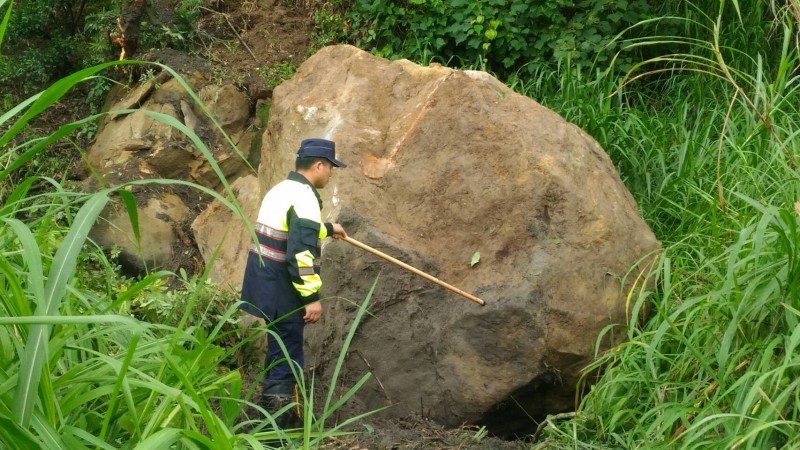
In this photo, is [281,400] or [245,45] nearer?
[281,400]

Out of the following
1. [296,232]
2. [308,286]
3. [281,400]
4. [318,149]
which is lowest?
[281,400]

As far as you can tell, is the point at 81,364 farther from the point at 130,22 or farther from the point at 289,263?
the point at 130,22

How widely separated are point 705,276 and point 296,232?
2093 mm

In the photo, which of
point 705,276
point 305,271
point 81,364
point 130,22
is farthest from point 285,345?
point 130,22

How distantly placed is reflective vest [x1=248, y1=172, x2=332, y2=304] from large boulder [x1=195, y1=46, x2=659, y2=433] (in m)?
0.37

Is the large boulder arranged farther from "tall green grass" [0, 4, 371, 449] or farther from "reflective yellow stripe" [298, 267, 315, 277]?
"tall green grass" [0, 4, 371, 449]

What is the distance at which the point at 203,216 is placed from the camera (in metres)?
6.96

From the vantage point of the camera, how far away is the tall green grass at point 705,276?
3668 mm

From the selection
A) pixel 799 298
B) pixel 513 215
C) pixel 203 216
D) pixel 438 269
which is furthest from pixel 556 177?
pixel 203 216

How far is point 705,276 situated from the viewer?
482 cm

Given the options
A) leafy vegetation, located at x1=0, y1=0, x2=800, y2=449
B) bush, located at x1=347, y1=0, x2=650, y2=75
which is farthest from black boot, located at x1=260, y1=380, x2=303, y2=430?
bush, located at x1=347, y1=0, x2=650, y2=75

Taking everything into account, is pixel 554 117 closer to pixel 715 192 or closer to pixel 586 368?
pixel 715 192

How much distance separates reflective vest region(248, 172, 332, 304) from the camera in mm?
4961

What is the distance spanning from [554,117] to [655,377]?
2019mm
